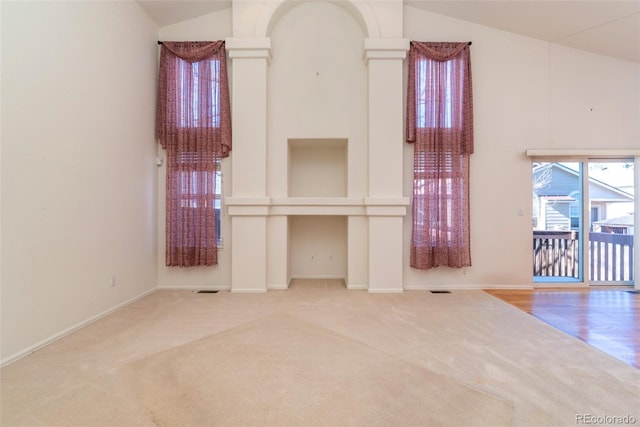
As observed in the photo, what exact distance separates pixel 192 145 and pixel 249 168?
3.15 feet

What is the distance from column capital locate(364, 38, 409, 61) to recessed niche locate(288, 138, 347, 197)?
1.52m

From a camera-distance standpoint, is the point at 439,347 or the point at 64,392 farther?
the point at 439,347

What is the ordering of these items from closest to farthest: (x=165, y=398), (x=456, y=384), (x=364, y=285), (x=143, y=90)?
1. (x=165, y=398)
2. (x=456, y=384)
3. (x=143, y=90)
4. (x=364, y=285)

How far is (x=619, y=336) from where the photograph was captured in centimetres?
269

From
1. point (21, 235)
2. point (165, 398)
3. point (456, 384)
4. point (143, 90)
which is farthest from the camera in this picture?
point (143, 90)

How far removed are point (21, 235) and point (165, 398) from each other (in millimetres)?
1859

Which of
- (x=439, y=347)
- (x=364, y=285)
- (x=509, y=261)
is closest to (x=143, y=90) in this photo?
(x=364, y=285)

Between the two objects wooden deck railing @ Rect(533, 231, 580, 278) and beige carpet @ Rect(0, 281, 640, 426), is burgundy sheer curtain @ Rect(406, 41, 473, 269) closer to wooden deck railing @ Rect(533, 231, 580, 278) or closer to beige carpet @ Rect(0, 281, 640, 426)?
beige carpet @ Rect(0, 281, 640, 426)

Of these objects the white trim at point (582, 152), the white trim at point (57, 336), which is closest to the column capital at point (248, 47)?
the white trim at point (57, 336)

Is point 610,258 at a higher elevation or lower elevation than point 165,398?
higher

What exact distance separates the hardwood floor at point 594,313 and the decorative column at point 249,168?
3.59 metres

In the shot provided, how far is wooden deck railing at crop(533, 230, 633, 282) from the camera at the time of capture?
14.6 feet

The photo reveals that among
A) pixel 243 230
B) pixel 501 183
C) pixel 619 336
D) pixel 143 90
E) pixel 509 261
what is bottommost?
Result: pixel 619 336

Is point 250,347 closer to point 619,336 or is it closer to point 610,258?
point 619,336
